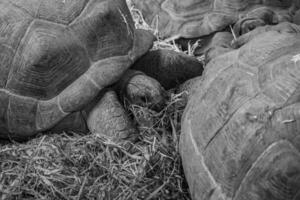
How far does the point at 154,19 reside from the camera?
495 centimetres

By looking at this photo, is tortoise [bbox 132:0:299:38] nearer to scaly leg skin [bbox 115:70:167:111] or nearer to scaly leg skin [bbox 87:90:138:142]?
scaly leg skin [bbox 115:70:167:111]

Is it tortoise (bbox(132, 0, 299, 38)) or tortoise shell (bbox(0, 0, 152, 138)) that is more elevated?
tortoise shell (bbox(0, 0, 152, 138))

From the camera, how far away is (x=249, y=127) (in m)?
2.33

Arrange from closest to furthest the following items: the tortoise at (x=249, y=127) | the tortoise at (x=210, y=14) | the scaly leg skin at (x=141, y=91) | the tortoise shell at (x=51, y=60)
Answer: the tortoise at (x=249, y=127) → the tortoise shell at (x=51, y=60) → the scaly leg skin at (x=141, y=91) → the tortoise at (x=210, y=14)

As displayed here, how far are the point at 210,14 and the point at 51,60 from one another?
1971mm

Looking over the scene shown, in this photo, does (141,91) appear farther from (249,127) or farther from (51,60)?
(249,127)

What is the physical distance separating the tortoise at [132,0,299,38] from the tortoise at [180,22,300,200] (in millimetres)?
1534

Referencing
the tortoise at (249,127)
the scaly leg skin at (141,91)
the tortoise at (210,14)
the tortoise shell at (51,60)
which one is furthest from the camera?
the tortoise at (210,14)

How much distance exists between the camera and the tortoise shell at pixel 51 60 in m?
3.24

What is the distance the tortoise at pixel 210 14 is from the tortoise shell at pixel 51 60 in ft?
4.43

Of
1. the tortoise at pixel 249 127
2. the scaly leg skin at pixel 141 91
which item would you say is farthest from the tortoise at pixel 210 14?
the tortoise at pixel 249 127

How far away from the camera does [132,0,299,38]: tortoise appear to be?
438 cm

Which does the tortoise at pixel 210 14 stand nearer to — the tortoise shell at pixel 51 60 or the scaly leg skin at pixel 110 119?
the tortoise shell at pixel 51 60

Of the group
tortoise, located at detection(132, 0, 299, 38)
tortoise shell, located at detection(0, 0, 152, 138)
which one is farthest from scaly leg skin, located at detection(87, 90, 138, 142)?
tortoise, located at detection(132, 0, 299, 38)
